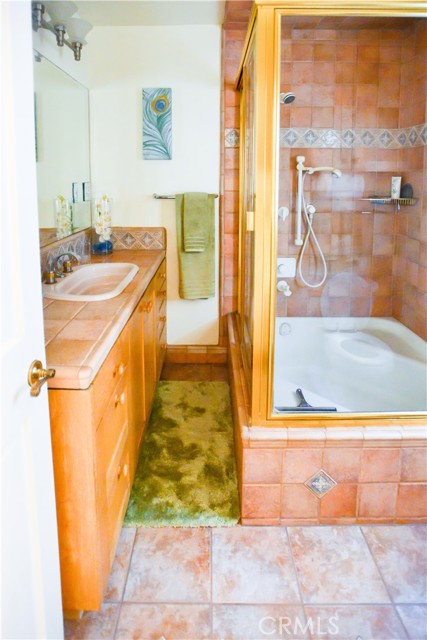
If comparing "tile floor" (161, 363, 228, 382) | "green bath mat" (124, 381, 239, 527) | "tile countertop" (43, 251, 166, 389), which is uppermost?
"tile countertop" (43, 251, 166, 389)

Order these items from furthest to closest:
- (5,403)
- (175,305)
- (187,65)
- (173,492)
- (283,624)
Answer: (175,305) → (187,65) → (173,492) → (283,624) → (5,403)

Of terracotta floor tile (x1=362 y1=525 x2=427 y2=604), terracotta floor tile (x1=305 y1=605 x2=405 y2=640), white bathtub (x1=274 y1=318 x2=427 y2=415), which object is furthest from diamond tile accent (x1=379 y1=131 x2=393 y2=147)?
terracotta floor tile (x1=305 y1=605 x2=405 y2=640)

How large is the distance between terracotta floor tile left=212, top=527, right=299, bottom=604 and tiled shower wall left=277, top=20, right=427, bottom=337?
53.4 inches

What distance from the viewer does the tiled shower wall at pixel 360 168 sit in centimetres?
314

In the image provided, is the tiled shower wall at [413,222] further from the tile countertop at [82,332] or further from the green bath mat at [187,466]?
the tile countertop at [82,332]

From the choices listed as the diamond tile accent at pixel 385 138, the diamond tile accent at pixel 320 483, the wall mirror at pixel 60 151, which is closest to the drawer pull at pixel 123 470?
the diamond tile accent at pixel 320 483

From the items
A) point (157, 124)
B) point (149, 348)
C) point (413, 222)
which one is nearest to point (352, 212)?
point (413, 222)

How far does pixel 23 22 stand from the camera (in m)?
1.17

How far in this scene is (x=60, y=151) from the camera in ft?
10.0

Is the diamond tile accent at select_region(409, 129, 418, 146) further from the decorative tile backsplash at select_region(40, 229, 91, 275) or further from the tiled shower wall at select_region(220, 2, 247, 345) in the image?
the decorative tile backsplash at select_region(40, 229, 91, 275)

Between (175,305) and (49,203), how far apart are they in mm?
1368

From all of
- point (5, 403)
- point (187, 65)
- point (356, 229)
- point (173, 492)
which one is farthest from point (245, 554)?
point (187, 65)

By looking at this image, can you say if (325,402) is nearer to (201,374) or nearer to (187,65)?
(201,374)

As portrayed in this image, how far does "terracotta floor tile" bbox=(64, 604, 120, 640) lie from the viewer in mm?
1685
